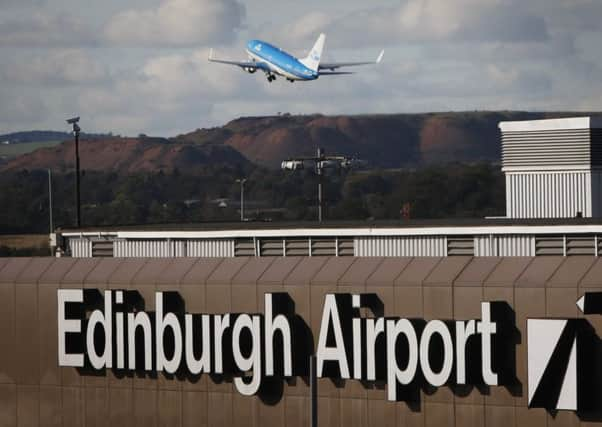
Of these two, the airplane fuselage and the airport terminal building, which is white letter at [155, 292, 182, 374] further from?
the airplane fuselage

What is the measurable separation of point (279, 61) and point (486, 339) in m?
83.7

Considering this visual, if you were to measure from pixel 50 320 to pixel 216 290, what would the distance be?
6.15 meters

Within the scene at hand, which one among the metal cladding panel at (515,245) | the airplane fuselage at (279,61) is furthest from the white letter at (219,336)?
the airplane fuselage at (279,61)

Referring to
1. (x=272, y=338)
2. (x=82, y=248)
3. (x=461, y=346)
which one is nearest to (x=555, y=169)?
(x=82, y=248)

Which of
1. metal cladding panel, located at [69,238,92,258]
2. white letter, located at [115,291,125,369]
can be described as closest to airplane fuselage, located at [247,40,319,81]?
metal cladding panel, located at [69,238,92,258]

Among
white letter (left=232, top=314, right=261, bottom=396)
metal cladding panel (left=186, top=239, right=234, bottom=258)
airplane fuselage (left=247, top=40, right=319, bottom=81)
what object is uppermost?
airplane fuselage (left=247, top=40, right=319, bottom=81)

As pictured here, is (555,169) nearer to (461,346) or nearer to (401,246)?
(401,246)

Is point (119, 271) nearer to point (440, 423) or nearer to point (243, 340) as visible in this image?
point (243, 340)

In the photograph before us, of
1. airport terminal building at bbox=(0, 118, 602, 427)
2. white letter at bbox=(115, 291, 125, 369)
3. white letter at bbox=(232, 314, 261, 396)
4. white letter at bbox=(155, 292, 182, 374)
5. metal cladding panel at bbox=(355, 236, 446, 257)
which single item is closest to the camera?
airport terminal building at bbox=(0, 118, 602, 427)

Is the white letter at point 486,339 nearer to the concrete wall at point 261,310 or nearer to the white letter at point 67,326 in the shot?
the concrete wall at point 261,310

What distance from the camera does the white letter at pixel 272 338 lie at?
38406 millimetres

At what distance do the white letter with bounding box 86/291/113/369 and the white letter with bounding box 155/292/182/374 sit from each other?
164 centimetres

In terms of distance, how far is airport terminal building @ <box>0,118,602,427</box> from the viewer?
34.4 meters

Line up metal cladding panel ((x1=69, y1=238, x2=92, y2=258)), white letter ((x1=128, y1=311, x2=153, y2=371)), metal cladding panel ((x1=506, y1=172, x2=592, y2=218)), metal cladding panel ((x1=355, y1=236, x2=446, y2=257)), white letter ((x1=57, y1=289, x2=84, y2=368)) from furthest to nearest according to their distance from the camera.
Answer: metal cladding panel ((x1=506, y1=172, x2=592, y2=218)) → metal cladding panel ((x1=69, y1=238, x2=92, y2=258)) → metal cladding panel ((x1=355, y1=236, x2=446, y2=257)) → white letter ((x1=57, y1=289, x2=84, y2=368)) → white letter ((x1=128, y1=311, x2=153, y2=371))
